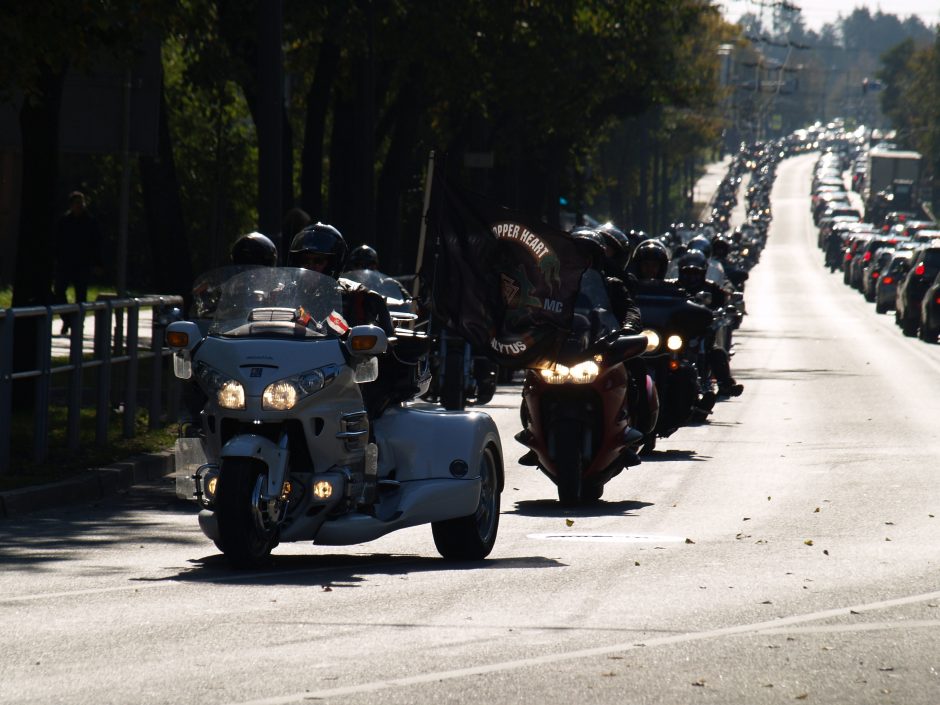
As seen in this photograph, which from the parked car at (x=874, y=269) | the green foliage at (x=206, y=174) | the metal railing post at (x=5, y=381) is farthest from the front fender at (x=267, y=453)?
the parked car at (x=874, y=269)

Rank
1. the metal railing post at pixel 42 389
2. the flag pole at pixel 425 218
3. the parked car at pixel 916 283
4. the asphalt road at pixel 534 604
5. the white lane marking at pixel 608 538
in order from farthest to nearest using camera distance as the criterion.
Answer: the parked car at pixel 916 283, the metal railing post at pixel 42 389, the flag pole at pixel 425 218, the white lane marking at pixel 608 538, the asphalt road at pixel 534 604

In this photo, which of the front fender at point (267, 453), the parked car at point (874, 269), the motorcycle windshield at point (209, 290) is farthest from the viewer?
the parked car at point (874, 269)

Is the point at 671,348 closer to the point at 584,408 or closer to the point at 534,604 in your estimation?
the point at 584,408

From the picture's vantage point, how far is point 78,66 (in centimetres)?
1541

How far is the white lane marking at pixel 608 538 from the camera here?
36.0 ft

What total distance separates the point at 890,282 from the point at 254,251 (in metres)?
45.6

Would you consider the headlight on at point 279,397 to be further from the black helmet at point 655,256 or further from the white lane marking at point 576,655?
the black helmet at point 655,256

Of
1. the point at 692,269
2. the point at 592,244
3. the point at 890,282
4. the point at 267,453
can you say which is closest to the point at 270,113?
the point at 692,269

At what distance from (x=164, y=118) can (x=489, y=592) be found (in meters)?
14.0

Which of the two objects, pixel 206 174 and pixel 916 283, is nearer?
pixel 206 174

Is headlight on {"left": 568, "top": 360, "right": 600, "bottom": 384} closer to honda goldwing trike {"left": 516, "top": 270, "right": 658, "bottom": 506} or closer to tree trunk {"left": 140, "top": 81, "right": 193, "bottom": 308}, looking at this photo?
honda goldwing trike {"left": 516, "top": 270, "right": 658, "bottom": 506}

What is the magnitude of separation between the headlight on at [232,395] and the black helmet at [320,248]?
1.28 meters

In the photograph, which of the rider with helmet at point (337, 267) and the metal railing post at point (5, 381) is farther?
the metal railing post at point (5, 381)

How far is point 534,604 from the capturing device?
845 cm
